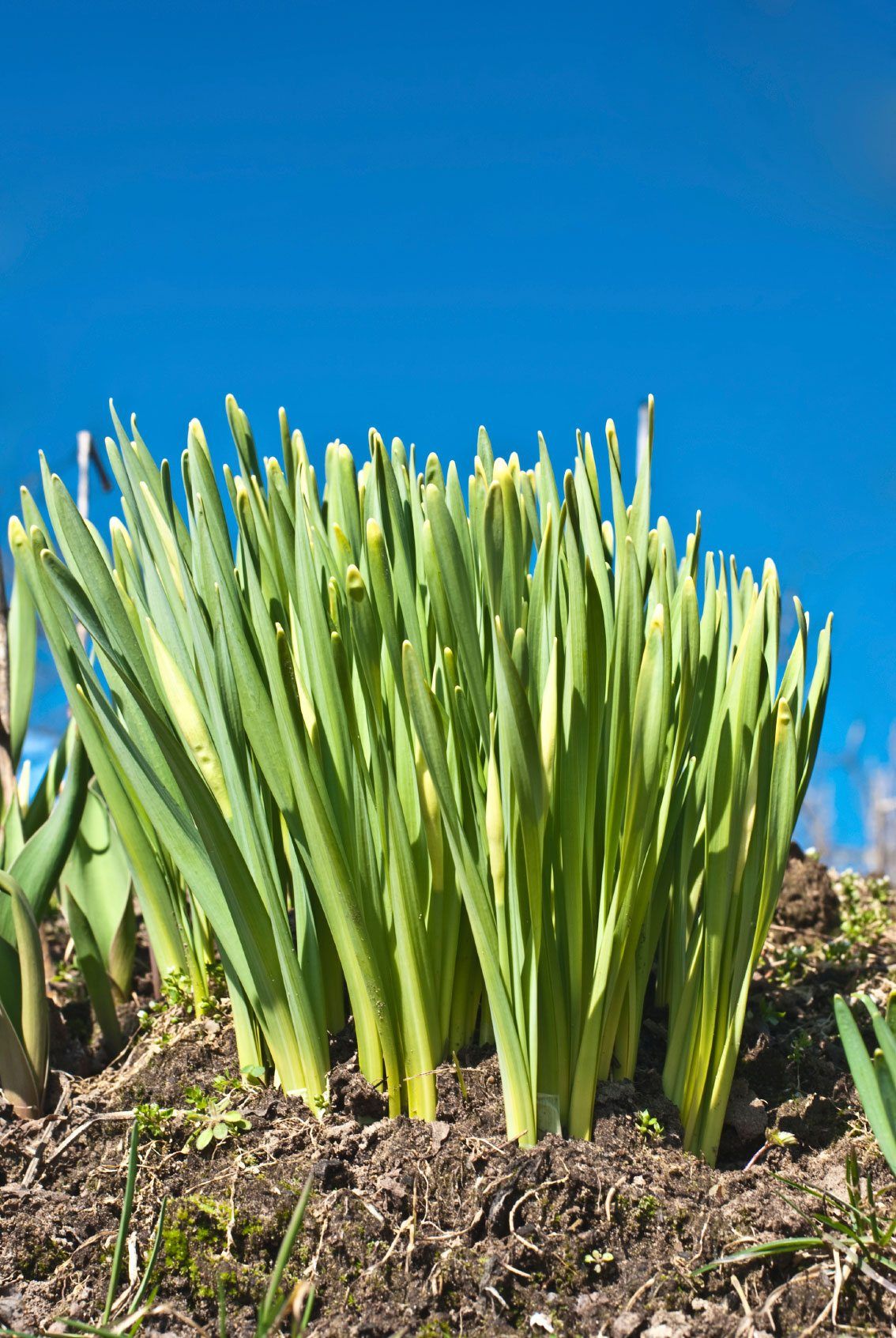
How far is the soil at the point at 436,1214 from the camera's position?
0.90 meters

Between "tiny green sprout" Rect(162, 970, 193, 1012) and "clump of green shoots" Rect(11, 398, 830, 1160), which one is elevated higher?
"clump of green shoots" Rect(11, 398, 830, 1160)

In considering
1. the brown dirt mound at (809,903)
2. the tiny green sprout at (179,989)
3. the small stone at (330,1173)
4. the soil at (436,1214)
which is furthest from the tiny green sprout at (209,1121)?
the brown dirt mound at (809,903)

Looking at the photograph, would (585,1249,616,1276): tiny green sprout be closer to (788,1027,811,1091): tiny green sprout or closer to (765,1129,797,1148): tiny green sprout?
(765,1129,797,1148): tiny green sprout

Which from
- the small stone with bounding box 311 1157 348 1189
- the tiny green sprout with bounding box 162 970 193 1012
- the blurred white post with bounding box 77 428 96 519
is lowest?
the small stone with bounding box 311 1157 348 1189

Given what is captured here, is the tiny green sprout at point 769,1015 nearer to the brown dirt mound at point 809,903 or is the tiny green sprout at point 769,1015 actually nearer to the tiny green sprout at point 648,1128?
the tiny green sprout at point 648,1128

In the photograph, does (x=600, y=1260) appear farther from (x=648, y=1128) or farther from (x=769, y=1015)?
(x=769, y=1015)

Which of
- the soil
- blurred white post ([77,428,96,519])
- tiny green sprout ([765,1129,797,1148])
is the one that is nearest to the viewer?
the soil

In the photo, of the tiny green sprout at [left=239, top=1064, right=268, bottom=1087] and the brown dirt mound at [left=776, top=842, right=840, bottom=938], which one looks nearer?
the tiny green sprout at [left=239, top=1064, right=268, bottom=1087]

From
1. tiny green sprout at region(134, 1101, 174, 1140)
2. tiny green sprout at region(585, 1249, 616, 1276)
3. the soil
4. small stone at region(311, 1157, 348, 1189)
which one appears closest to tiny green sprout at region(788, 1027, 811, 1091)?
the soil

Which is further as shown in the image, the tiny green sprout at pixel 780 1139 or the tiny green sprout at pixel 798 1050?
the tiny green sprout at pixel 798 1050

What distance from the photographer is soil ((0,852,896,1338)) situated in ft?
2.96

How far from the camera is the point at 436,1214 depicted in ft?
3.14

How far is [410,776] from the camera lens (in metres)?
1.07

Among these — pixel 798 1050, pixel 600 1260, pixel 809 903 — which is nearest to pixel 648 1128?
pixel 600 1260
